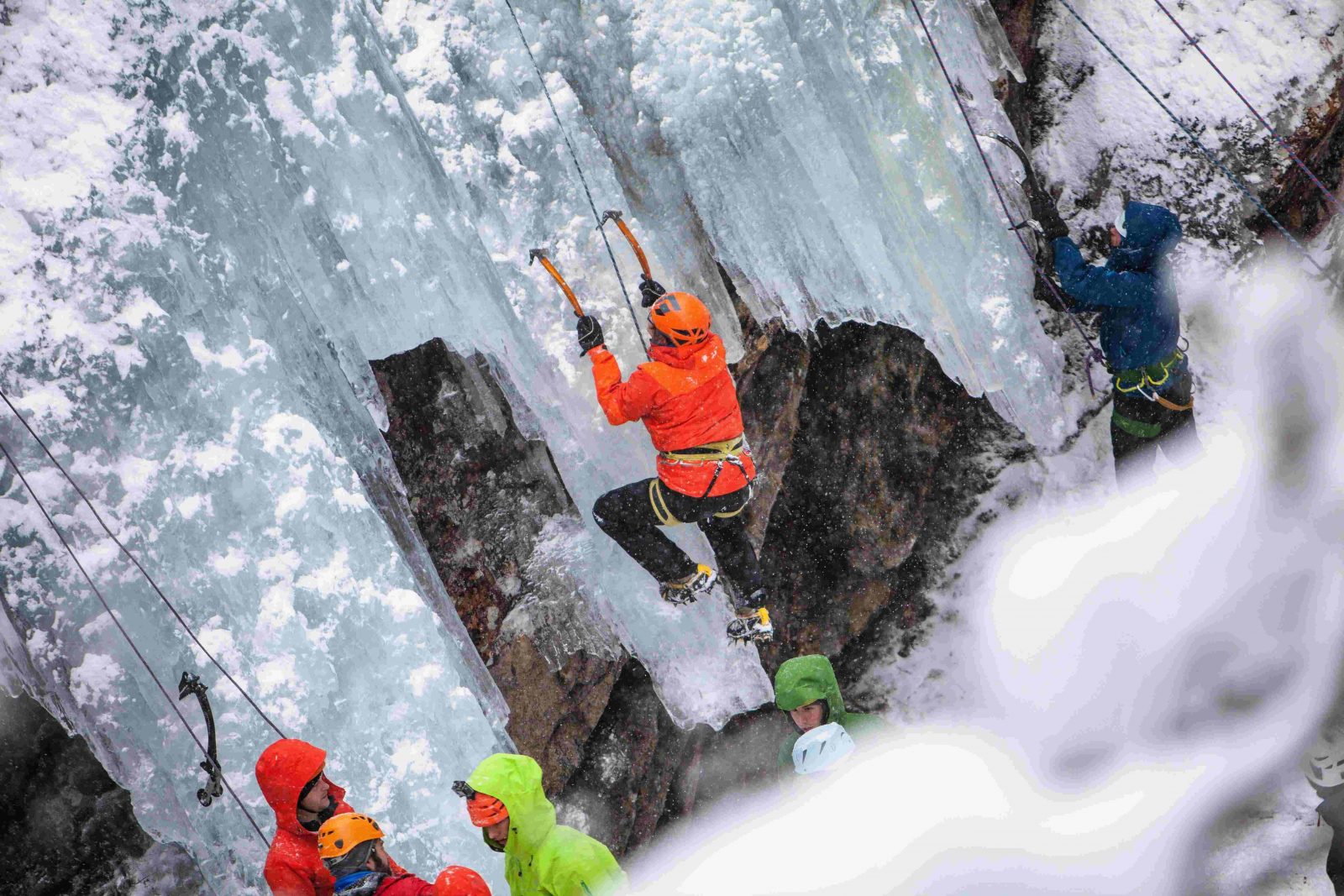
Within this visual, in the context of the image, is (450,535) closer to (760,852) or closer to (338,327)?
(338,327)

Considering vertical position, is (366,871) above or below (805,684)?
above

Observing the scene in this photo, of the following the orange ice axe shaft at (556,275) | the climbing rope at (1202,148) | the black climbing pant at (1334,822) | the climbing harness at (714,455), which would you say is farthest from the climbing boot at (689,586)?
the black climbing pant at (1334,822)

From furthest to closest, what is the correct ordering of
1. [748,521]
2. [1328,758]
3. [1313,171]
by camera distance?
[1313,171], [1328,758], [748,521]

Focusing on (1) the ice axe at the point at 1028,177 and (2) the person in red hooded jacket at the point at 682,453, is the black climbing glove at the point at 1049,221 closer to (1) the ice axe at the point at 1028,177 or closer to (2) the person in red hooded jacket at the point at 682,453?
(1) the ice axe at the point at 1028,177

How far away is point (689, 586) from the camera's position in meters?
4.10

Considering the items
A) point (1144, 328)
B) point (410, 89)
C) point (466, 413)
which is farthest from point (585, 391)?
point (1144, 328)

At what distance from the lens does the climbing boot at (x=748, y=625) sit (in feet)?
13.9

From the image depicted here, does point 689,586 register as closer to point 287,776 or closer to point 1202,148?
point 287,776

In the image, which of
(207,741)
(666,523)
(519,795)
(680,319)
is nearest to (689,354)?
(680,319)

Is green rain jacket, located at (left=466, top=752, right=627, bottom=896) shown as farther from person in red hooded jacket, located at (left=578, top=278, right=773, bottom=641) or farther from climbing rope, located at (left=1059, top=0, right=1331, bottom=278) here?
climbing rope, located at (left=1059, top=0, right=1331, bottom=278)

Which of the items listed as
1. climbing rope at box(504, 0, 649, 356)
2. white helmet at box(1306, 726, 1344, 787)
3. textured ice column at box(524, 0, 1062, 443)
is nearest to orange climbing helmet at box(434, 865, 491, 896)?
climbing rope at box(504, 0, 649, 356)

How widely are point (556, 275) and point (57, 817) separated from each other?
232 cm

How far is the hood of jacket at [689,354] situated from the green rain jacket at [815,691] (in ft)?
3.40

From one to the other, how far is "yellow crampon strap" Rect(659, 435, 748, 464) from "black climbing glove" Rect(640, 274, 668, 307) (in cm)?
55
